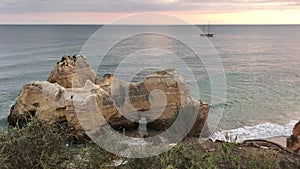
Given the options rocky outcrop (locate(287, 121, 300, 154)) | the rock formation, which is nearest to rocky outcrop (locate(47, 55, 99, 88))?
the rock formation

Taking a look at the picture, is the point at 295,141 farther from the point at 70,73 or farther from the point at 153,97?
the point at 70,73

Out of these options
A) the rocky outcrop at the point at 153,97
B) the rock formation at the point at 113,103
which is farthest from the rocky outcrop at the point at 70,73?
the rocky outcrop at the point at 153,97

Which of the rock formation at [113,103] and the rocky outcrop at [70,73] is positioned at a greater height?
the rocky outcrop at [70,73]

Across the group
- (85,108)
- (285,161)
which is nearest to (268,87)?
(85,108)

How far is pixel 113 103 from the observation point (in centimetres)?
1877

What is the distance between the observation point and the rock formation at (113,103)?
17719 mm

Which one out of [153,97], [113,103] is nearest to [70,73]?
[113,103]

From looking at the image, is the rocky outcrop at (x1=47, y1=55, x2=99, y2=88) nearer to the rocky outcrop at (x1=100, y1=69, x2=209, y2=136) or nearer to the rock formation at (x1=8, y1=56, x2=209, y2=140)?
the rock formation at (x1=8, y1=56, x2=209, y2=140)

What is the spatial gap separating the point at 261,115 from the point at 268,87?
37.2 feet

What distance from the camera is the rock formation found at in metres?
17.7

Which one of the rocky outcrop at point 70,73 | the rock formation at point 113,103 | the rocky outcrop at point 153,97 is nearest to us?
the rock formation at point 113,103

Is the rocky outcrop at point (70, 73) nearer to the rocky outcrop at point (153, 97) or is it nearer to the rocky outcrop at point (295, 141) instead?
the rocky outcrop at point (153, 97)

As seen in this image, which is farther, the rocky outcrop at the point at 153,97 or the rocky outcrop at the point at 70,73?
the rocky outcrop at the point at 70,73

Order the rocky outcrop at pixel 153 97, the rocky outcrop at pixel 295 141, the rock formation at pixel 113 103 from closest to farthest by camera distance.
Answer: the rocky outcrop at pixel 295 141 → the rock formation at pixel 113 103 → the rocky outcrop at pixel 153 97
